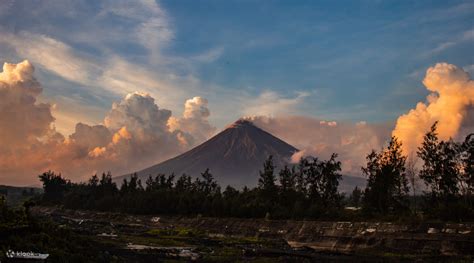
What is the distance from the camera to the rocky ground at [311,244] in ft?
148

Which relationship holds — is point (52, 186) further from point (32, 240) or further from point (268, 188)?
point (32, 240)

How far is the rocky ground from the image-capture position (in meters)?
45.2

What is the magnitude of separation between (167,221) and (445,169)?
212ft

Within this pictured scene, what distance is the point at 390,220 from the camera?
6475 centimetres

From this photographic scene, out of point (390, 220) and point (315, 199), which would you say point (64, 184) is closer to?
point (315, 199)

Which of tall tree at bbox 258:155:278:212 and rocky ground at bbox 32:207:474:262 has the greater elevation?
tall tree at bbox 258:155:278:212

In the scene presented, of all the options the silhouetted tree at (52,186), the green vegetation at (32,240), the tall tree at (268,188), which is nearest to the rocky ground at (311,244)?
the green vegetation at (32,240)

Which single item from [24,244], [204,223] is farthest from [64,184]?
[24,244]

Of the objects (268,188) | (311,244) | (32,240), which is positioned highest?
(268,188)

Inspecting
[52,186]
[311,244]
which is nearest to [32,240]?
[311,244]

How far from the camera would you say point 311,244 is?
65.9 m

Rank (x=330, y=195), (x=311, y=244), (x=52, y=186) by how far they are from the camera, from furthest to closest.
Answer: (x=52, y=186), (x=330, y=195), (x=311, y=244)

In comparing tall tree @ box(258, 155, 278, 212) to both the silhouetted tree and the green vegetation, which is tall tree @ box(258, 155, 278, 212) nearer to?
the green vegetation

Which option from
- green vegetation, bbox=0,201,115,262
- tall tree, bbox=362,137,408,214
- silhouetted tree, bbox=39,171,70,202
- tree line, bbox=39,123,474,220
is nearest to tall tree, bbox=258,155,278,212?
tree line, bbox=39,123,474,220
